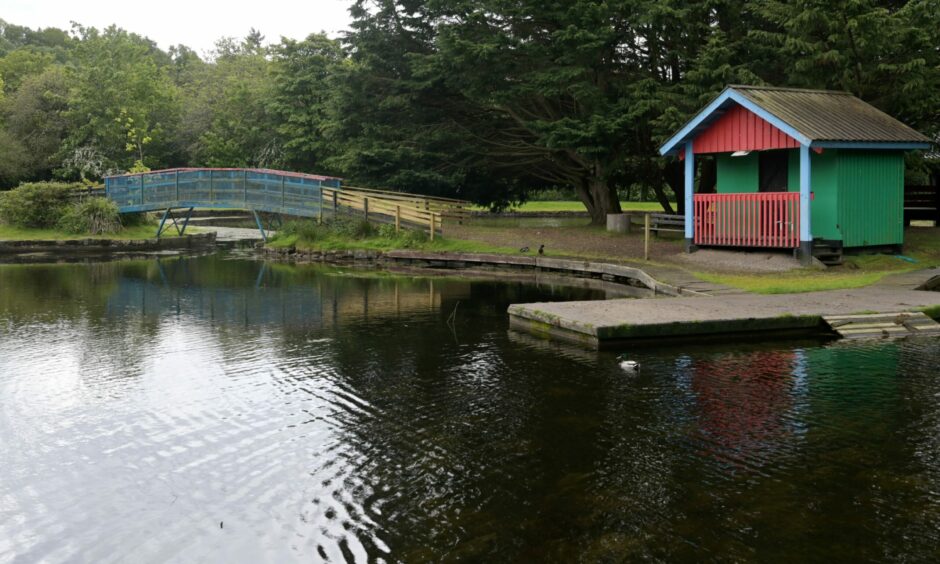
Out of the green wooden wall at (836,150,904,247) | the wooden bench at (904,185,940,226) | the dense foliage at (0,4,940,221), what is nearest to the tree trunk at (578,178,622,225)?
the dense foliage at (0,4,940,221)

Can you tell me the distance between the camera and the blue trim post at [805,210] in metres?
20.4

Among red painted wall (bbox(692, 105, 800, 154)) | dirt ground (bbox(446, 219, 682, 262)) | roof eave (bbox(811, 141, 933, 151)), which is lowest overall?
dirt ground (bbox(446, 219, 682, 262))

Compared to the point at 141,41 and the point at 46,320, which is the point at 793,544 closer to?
the point at 46,320

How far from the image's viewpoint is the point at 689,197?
2380cm

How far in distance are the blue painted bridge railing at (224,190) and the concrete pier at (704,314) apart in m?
21.3

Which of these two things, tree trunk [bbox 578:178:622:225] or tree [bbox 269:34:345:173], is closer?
tree trunk [bbox 578:178:622:225]

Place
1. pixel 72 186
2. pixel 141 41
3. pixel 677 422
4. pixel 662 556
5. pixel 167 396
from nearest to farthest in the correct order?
1. pixel 662 556
2. pixel 677 422
3. pixel 167 396
4. pixel 72 186
5. pixel 141 41

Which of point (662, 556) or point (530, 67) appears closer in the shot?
point (662, 556)

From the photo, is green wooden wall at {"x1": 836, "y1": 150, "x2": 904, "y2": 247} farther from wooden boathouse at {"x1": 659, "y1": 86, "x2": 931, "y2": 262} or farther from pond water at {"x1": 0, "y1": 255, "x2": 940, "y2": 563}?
pond water at {"x1": 0, "y1": 255, "x2": 940, "y2": 563}

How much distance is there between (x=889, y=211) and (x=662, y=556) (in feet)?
61.9

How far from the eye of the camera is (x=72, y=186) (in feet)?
129

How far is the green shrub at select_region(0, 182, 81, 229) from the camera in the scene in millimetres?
38594

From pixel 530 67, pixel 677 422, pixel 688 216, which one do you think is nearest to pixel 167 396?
pixel 677 422

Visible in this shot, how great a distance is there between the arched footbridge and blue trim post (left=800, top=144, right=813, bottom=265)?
A: 1299cm
